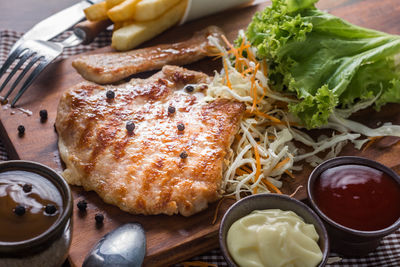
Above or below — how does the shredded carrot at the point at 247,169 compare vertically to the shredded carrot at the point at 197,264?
above

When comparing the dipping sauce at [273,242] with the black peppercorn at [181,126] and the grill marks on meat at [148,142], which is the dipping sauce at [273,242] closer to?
the grill marks on meat at [148,142]

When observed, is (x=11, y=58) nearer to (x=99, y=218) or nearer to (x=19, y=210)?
(x=99, y=218)

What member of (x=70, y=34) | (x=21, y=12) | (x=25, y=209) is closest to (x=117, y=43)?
(x=70, y=34)

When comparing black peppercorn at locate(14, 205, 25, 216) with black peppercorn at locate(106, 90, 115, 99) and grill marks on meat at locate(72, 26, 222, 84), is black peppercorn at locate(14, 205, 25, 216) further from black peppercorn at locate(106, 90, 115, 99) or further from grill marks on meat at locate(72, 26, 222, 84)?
grill marks on meat at locate(72, 26, 222, 84)

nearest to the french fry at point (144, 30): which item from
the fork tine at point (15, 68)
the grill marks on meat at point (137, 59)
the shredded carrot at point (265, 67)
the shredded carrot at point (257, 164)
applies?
the grill marks on meat at point (137, 59)

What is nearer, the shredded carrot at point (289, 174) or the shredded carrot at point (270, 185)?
the shredded carrot at point (270, 185)

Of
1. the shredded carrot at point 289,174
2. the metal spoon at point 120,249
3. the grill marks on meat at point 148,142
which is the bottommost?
the shredded carrot at point 289,174

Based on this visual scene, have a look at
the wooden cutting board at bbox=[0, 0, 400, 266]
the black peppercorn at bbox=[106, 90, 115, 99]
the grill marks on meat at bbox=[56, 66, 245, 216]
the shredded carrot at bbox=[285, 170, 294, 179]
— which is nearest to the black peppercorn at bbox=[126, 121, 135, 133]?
the grill marks on meat at bbox=[56, 66, 245, 216]
